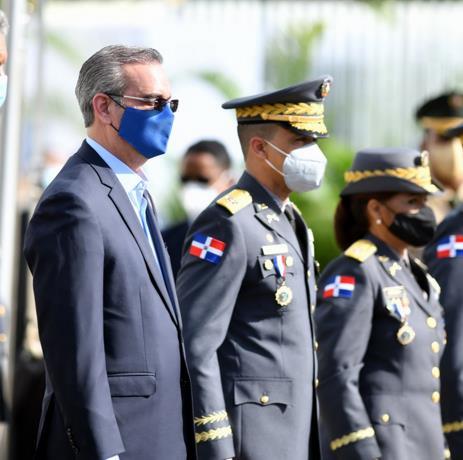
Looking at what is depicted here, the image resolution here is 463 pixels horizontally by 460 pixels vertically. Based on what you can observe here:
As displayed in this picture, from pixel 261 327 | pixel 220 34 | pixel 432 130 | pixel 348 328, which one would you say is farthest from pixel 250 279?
pixel 220 34

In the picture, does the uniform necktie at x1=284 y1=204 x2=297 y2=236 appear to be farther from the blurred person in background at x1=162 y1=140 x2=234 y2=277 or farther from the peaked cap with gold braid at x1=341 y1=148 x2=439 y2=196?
the blurred person in background at x1=162 y1=140 x2=234 y2=277

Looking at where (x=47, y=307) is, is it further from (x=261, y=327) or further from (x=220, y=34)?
(x=220, y=34)

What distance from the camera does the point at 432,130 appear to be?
8398 mm

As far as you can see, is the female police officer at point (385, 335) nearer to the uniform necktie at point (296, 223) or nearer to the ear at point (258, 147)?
the uniform necktie at point (296, 223)

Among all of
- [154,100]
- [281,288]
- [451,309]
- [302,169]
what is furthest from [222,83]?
[154,100]

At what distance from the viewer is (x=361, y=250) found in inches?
232

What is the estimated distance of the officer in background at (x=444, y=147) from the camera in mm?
7398

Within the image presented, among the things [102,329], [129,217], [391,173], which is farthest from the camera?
[391,173]

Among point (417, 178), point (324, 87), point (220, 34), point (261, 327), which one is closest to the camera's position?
point (261, 327)

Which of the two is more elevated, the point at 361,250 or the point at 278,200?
the point at 278,200

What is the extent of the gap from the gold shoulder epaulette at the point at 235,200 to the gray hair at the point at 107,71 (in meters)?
0.92

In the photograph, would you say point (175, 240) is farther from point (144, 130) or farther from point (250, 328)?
point (144, 130)

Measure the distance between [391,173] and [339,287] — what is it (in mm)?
634

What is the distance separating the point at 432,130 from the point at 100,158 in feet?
14.4
